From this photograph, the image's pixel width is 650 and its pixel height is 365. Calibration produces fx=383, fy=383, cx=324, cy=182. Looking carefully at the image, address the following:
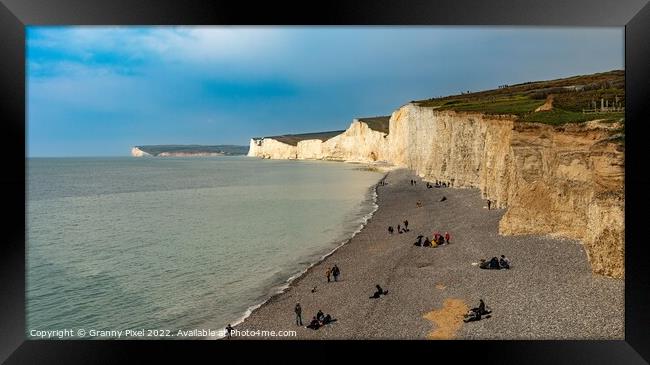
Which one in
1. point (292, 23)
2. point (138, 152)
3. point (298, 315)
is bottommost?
point (298, 315)

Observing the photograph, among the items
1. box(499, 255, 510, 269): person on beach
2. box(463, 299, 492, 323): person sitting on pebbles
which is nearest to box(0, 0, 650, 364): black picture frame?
box(463, 299, 492, 323): person sitting on pebbles

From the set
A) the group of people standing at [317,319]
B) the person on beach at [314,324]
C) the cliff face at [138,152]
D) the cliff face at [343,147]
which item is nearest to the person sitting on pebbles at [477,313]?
the group of people standing at [317,319]

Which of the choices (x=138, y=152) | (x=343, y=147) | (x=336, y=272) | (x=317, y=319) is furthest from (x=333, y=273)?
(x=138, y=152)

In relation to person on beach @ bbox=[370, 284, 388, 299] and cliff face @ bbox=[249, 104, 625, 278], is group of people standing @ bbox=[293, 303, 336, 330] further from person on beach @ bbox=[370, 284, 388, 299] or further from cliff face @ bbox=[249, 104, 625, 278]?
cliff face @ bbox=[249, 104, 625, 278]

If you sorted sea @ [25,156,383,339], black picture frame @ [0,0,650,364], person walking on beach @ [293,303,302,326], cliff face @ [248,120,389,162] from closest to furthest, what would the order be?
black picture frame @ [0,0,650,364] → person walking on beach @ [293,303,302,326] → sea @ [25,156,383,339] → cliff face @ [248,120,389,162]

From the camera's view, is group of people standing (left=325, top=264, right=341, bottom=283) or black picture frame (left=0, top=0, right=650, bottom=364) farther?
group of people standing (left=325, top=264, right=341, bottom=283)

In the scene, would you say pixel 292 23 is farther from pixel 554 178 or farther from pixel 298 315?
pixel 554 178
